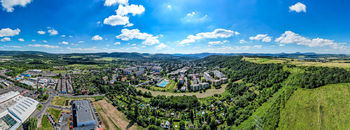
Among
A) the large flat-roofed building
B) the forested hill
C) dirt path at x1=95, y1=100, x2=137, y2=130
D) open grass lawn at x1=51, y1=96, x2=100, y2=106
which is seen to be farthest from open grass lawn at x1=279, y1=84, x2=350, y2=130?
open grass lawn at x1=51, y1=96, x2=100, y2=106

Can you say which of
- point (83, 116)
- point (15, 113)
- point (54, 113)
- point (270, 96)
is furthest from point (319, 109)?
point (15, 113)

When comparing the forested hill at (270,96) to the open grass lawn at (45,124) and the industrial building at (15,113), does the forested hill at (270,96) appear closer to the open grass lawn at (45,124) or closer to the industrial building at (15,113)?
the open grass lawn at (45,124)

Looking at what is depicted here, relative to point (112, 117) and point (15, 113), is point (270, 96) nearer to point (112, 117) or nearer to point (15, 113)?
point (112, 117)

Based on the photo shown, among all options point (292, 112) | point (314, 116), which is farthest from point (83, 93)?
point (314, 116)

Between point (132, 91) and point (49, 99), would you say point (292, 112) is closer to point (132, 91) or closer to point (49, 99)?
point (132, 91)

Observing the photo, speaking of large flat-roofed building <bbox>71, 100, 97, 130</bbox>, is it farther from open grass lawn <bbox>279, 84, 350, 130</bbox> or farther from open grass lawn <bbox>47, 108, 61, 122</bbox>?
open grass lawn <bbox>279, 84, 350, 130</bbox>

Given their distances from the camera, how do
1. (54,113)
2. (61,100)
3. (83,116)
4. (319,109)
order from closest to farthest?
1. (319,109)
2. (83,116)
3. (54,113)
4. (61,100)

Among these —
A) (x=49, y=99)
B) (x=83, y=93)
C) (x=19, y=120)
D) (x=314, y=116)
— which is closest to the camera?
(x=314, y=116)
